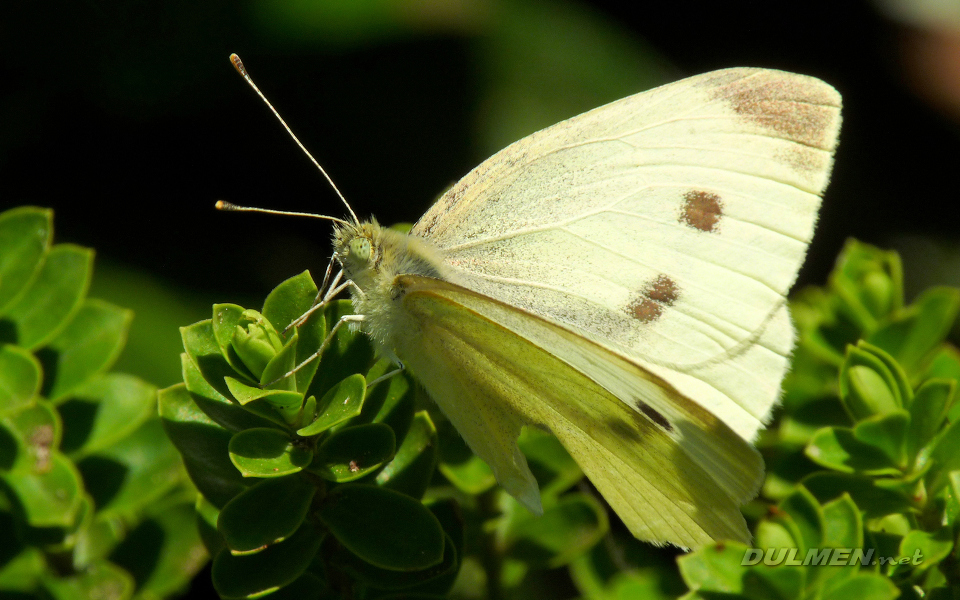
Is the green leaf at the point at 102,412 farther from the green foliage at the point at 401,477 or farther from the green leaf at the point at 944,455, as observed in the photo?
the green leaf at the point at 944,455

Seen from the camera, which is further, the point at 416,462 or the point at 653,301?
the point at 653,301

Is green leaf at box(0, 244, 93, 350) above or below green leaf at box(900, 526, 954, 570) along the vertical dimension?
above

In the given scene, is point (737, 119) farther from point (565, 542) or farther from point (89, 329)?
point (89, 329)

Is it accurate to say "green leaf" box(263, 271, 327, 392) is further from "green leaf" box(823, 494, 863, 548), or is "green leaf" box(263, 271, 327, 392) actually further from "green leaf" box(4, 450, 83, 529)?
"green leaf" box(823, 494, 863, 548)

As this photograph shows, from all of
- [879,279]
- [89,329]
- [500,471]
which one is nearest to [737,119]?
[879,279]

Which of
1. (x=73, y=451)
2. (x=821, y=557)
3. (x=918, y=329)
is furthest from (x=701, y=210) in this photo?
(x=73, y=451)

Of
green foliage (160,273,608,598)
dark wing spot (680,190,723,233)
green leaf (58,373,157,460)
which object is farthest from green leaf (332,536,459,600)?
dark wing spot (680,190,723,233)

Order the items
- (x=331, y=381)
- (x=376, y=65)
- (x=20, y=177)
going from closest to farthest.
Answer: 1. (x=331, y=381)
2. (x=20, y=177)
3. (x=376, y=65)

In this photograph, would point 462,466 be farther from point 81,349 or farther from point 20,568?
point 20,568
